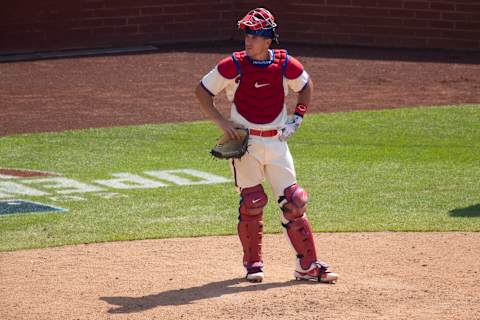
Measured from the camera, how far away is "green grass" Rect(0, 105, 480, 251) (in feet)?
33.0

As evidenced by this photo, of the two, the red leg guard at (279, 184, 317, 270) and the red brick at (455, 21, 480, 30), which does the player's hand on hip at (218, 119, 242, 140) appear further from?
the red brick at (455, 21, 480, 30)

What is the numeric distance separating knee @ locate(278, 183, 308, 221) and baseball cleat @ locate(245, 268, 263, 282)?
0.47 meters

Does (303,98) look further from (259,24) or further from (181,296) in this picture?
(181,296)

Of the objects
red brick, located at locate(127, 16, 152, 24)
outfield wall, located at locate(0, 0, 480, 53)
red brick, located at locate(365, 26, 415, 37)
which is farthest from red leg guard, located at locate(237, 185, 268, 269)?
red brick, located at locate(127, 16, 152, 24)

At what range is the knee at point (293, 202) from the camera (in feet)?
25.5

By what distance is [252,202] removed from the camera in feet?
25.8

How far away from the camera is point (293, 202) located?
7785 mm

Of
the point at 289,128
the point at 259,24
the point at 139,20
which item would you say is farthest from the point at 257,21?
the point at 139,20

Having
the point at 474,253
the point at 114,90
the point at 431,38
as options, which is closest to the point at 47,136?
the point at 114,90

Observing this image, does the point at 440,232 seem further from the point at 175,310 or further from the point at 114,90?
the point at 114,90

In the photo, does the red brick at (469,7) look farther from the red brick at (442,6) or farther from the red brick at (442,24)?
the red brick at (442,24)

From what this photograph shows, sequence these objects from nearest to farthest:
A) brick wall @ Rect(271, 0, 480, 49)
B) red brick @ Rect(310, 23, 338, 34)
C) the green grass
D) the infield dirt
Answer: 1. the infield dirt
2. the green grass
3. brick wall @ Rect(271, 0, 480, 49)
4. red brick @ Rect(310, 23, 338, 34)

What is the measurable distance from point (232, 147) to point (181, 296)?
1142 millimetres

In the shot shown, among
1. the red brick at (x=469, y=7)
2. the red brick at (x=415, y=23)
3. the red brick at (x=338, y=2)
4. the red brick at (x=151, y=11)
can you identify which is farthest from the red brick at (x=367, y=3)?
A: the red brick at (x=151, y=11)
